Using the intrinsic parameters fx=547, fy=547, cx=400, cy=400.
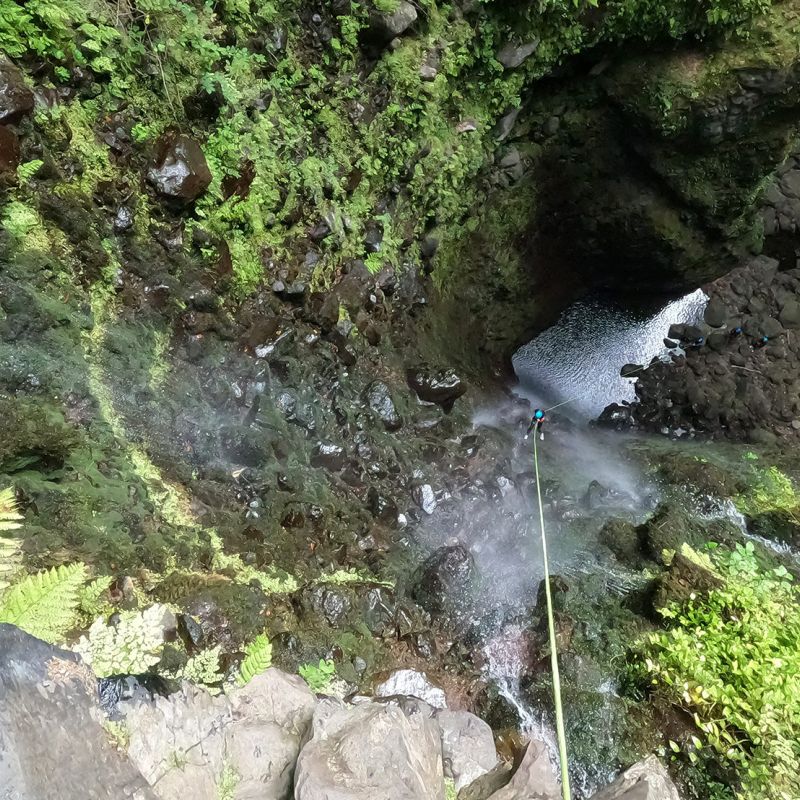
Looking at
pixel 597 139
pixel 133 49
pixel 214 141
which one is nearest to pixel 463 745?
pixel 214 141

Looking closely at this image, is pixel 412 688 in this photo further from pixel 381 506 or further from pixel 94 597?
pixel 94 597

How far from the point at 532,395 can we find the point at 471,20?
5724 mm

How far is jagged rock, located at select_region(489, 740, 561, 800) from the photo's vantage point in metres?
3.15

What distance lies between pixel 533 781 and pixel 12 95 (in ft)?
18.0

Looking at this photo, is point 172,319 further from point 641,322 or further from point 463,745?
point 641,322

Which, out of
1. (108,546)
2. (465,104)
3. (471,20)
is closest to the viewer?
(108,546)

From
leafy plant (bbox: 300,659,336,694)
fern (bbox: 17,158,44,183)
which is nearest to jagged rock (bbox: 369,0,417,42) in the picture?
fern (bbox: 17,158,44,183)

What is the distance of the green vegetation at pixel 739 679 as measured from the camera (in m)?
3.57

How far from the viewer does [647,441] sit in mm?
8742

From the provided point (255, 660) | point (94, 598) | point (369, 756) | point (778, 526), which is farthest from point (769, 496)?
point (94, 598)

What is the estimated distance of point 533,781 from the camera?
324 cm

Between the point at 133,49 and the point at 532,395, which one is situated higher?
the point at 133,49

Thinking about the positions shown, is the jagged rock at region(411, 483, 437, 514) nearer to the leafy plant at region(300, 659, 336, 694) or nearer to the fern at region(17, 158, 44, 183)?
the leafy plant at region(300, 659, 336, 694)

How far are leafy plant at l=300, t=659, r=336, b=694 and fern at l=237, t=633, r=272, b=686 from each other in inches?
11.9
